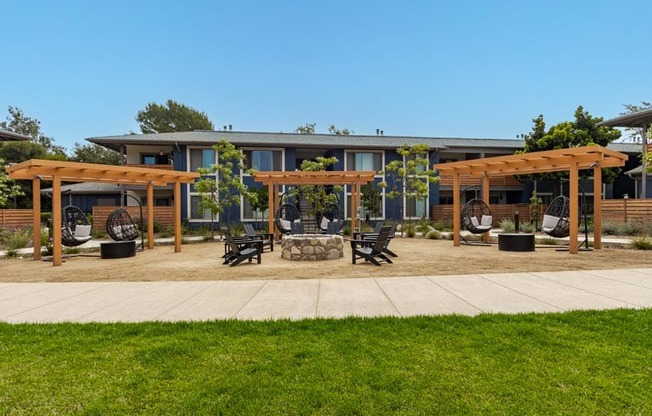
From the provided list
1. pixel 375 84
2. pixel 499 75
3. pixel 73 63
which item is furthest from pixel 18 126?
pixel 499 75

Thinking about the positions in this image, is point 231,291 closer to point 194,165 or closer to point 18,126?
point 194,165

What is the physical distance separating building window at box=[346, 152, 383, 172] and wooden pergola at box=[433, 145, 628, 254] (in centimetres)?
1101

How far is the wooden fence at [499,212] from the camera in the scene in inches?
901

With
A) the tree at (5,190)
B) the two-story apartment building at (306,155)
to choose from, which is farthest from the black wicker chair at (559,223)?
the tree at (5,190)

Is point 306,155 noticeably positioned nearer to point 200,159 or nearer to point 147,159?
point 200,159

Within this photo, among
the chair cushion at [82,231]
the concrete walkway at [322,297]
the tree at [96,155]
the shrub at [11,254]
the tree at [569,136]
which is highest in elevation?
the tree at [96,155]

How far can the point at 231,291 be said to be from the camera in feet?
18.4

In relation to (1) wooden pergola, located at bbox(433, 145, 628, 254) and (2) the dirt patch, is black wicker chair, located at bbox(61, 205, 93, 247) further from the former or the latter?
(1) wooden pergola, located at bbox(433, 145, 628, 254)

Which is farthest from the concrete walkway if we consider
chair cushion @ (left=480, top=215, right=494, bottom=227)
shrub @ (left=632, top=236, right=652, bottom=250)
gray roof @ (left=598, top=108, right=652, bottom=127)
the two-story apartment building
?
gray roof @ (left=598, top=108, right=652, bottom=127)

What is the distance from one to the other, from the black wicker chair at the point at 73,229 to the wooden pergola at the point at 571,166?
12219 millimetres

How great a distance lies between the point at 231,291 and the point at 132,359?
2.55 meters

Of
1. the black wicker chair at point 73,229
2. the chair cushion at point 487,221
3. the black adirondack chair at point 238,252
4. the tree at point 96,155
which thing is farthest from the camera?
the tree at point 96,155

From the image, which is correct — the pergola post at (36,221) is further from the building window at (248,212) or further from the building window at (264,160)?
the building window at (264,160)

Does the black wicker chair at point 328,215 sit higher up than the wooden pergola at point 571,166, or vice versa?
the wooden pergola at point 571,166
